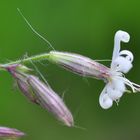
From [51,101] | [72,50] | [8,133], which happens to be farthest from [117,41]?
[72,50]

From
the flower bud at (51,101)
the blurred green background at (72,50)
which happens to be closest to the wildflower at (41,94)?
the flower bud at (51,101)

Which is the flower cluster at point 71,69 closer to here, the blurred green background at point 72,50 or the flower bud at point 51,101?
the flower bud at point 51,101

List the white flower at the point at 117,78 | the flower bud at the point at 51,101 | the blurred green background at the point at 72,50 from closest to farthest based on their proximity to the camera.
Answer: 1. the flower bud at the point at 51,101
2. the white flower at the point at 117,78
3. the blurred green background at the point at 72,50

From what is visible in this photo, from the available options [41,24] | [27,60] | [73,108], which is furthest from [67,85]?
[27,60]

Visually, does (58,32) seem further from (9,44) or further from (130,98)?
(130,98)

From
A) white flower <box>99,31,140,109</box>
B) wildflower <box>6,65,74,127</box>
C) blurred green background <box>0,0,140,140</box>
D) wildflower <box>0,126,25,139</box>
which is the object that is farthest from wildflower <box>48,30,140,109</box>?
blurred green background <box>0,0,140,140</box>

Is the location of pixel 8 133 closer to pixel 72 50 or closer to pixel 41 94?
pixel 41 94
